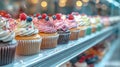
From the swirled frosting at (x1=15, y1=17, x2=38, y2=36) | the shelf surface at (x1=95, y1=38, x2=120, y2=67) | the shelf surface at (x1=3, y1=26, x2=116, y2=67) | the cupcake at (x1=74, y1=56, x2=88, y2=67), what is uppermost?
the swirled frosting at (x1=15, y1=17, x2=38, y2=36)

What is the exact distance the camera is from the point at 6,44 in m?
1.40

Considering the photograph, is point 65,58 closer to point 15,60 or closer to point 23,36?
point 23,36

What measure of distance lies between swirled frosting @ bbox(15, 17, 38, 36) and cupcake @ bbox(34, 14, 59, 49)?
0.69ft

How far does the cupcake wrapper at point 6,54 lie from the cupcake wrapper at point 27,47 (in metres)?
0.26

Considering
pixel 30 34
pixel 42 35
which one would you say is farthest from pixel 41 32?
pixel 30 34

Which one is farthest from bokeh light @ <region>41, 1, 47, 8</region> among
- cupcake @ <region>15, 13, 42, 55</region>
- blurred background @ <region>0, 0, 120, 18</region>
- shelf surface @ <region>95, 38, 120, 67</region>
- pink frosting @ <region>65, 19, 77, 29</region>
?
shelf surface @ <region>95, 38, 120, 67</region>

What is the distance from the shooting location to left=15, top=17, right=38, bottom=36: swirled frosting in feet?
5.64

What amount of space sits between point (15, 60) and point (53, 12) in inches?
54.6

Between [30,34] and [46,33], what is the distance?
288 millimetres

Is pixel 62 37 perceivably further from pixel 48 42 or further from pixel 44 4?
pixel 44 4

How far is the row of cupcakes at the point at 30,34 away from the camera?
140 cm

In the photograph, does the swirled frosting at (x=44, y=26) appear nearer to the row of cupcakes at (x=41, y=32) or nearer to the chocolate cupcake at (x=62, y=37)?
the row of cupcakes at (x=41, y=32)

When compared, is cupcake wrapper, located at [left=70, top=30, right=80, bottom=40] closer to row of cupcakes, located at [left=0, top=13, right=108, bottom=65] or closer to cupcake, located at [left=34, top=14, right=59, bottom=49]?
row of cupcakes, located at [left=0, top=13, right=108, bottom=65]

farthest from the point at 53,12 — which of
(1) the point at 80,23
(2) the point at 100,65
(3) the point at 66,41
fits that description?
(2) the point at 100,65
